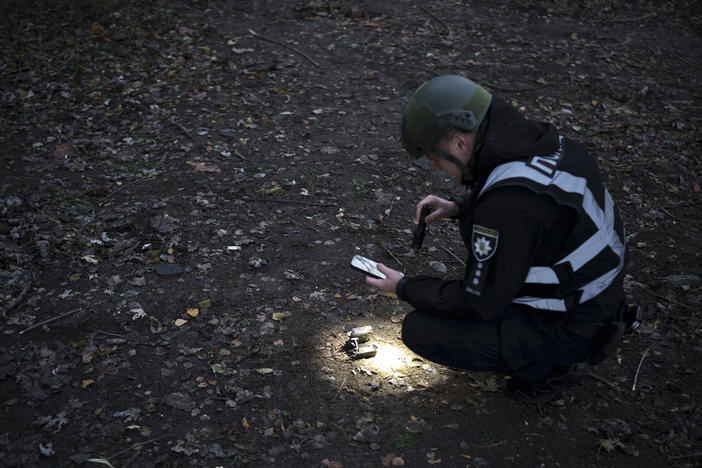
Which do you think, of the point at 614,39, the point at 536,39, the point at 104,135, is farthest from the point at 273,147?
the point at 614,39

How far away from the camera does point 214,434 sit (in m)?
3.15

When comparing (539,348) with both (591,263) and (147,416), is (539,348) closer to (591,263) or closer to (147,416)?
(591,263)

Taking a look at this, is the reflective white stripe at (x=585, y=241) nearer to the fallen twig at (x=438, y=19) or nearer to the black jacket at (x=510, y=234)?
the black jacket at (x=510, y=234)

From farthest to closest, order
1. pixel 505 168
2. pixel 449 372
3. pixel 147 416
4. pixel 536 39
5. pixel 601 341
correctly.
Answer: pixel 536 39, pixel 449 372, pixel 147 416, pixel 601 341, pixel 505 168

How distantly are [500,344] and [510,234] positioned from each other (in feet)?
2.74

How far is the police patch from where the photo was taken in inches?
105

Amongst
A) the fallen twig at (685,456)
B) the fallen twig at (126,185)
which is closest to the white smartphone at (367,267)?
the fallen twig at (685,456)

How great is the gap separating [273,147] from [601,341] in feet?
13.8

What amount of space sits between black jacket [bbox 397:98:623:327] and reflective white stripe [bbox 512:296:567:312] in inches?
2.0

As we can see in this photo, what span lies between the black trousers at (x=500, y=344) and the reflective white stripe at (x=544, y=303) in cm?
12

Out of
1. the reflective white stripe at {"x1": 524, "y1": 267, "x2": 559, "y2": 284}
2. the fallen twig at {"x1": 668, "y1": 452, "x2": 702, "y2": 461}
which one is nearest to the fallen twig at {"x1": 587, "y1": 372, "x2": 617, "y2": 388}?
the fallen twig at {"x1": 668, "y1": 452, "x2": 702, "y2": 461}

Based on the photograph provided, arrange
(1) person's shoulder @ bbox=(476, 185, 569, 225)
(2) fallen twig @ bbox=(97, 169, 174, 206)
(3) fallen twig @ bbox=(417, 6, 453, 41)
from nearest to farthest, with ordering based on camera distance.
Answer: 1. (1) person's shoulder @ bbox=(476, 185, 569, 225)
2. (2) fallen twig @ bbox=(97, 169, 174, 206)
3. (3) fallen twig @ bbox=(417, 6, 453, 41)

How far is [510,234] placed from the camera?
2631 mm

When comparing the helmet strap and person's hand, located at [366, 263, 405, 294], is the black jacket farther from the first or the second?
person's hand, located at [366, 263, 405, 294]
